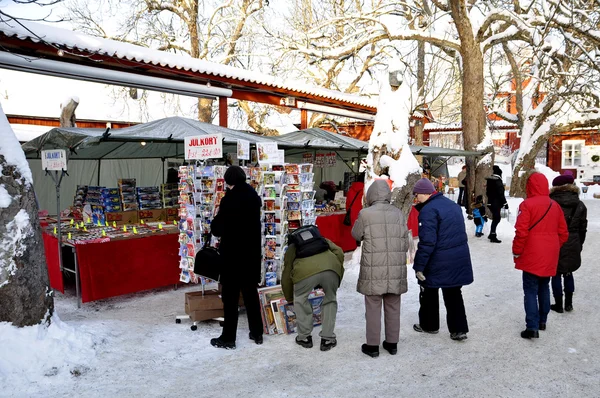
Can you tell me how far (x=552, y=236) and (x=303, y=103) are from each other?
9.31 m

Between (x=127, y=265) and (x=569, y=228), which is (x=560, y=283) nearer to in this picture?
(x=569, y=228)

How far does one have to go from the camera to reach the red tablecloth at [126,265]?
6000 millimetres

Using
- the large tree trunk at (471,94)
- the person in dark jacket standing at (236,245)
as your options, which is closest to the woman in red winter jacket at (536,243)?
the person in dark jacket standing at (236,245)

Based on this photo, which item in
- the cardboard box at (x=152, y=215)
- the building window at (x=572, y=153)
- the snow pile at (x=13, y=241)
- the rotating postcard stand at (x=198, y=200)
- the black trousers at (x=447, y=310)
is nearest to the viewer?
the snow pile at (x=13, y=241)

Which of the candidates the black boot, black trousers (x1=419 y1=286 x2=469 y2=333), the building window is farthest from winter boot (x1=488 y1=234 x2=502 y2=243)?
the building window

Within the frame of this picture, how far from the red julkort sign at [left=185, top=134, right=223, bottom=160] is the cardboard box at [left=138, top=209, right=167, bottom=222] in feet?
10.2

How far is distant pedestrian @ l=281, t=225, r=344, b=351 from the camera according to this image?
4363 millimetres

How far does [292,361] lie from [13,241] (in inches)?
102

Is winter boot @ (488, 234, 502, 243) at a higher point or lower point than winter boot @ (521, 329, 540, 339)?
higher

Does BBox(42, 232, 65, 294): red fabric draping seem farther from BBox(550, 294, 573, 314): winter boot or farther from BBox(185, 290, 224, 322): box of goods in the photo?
BBox(550, 294, 573, 314): winter boot

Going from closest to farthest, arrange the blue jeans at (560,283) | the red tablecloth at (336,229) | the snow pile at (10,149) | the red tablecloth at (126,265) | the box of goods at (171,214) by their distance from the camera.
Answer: the snow pile at (10,149) < the blue jeans at (560,283) < the red tablecloth at (126,265) < the red tablecloth at (336,229) < the box of goods at (171,214)

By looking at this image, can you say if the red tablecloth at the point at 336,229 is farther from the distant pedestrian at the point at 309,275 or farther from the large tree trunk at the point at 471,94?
the large tree trunk at the point at 471,94

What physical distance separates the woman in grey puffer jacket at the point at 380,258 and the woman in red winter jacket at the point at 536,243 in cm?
127

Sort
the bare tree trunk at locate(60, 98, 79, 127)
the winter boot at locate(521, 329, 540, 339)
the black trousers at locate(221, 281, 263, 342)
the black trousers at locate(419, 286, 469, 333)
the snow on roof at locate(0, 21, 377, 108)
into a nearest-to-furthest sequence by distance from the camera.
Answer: the black trousers at locate(221, 281, 263, 342) → the black trousers at locate(419, 286, 469, 333) → the winter boot at locate(521, 329, 540, 339) → the snow on roof at locate(0, 21, 377, 108) → the bare tree trunk at locate(60, 98, 79, 127)
